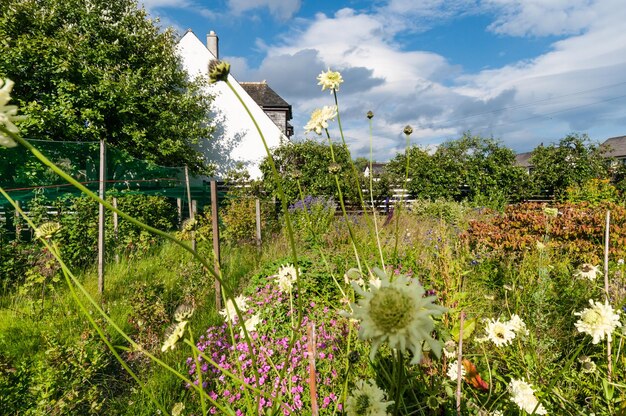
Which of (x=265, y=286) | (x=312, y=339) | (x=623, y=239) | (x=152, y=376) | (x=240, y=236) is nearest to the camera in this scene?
(x=312, y=339)

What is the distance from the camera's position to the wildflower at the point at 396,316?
0.60m

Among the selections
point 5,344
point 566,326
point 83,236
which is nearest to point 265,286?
point 5,344

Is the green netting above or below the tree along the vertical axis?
below

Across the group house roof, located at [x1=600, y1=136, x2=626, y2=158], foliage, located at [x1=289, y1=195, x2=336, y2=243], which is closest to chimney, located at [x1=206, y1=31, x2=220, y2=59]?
foliage, located at [x1=289, y1=195, x2=336, y2=243]

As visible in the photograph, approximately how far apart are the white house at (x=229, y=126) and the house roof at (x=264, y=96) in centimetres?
324

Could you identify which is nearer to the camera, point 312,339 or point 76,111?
point 312,339

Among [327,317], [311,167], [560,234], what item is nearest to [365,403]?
[327,317]

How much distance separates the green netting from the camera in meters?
4.14

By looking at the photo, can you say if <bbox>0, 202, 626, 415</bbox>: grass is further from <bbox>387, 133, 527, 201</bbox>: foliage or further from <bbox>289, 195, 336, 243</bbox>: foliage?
<bbox>387, 133, 527, 201</bbox>: foliage

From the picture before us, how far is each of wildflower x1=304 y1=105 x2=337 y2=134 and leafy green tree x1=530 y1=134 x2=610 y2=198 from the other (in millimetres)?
13551

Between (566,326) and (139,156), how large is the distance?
11.9 metres

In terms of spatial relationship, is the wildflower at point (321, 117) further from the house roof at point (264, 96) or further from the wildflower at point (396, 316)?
the house roof at point (264, 96)

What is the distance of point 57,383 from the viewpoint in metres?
2.08

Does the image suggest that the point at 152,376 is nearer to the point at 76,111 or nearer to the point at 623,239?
the point at 623,239
